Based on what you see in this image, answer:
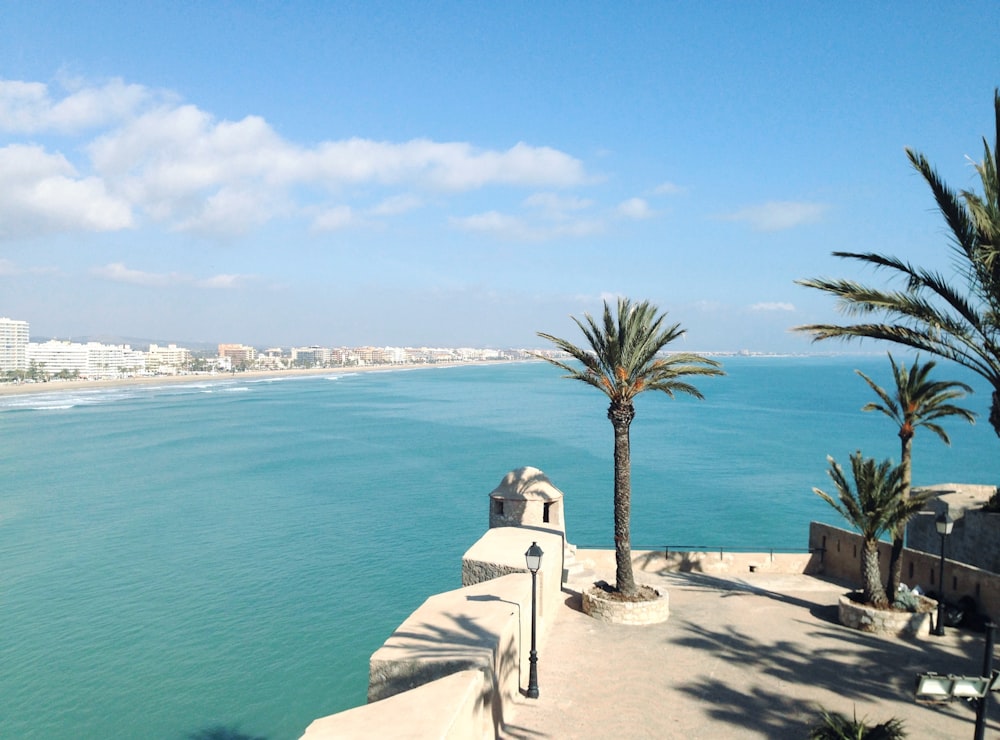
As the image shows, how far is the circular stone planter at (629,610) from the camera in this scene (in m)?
12.9

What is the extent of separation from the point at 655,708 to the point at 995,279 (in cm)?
741

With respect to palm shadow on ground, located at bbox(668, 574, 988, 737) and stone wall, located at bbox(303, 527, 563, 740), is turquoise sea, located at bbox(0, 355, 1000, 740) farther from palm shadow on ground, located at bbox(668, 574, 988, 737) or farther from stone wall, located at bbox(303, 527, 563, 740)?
palm shadow on ground, located at bbox(668, 574, 988, 737)

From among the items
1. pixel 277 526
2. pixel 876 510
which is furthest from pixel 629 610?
pixel 277 526

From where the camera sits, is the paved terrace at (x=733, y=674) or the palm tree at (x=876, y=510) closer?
the paved terrace at (x=733, y=674)

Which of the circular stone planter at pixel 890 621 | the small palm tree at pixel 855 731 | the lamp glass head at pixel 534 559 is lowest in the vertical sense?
the circular stone planter at pixel 890 621

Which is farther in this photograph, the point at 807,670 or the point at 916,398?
the point at 916,398

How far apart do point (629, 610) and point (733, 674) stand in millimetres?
2592

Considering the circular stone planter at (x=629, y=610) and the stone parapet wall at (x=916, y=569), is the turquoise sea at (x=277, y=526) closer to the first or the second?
the circular stone planter at (x=629, y=610)

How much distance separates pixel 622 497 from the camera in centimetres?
1428

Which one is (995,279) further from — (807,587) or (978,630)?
(807,587)

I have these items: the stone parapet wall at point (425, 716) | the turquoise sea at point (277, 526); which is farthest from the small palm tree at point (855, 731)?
the turquoise sea at point (277, 526)

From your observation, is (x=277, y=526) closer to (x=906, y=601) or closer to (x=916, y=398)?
(x=906, y=601)

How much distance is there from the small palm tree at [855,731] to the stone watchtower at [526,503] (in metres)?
8.72

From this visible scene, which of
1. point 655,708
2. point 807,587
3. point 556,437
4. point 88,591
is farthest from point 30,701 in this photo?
point 556,437
